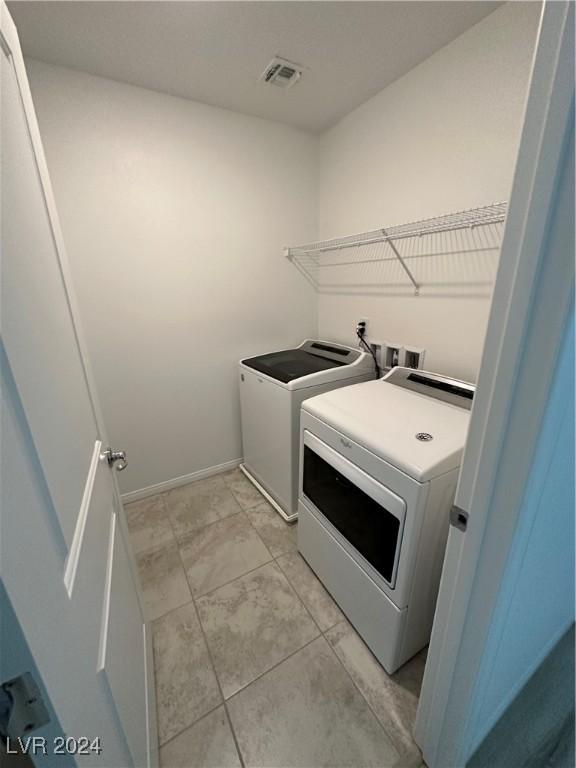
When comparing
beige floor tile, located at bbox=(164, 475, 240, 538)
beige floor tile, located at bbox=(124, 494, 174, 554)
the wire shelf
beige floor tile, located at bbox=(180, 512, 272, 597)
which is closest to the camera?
the wire shelf

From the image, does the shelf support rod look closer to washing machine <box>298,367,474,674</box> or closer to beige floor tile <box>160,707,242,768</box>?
washing machine <box>298,367,474,674</box>

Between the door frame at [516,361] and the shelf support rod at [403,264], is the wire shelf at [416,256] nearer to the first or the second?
the shelf support rod at [403,264]

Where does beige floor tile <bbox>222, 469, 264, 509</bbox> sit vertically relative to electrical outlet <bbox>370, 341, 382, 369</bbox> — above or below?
below

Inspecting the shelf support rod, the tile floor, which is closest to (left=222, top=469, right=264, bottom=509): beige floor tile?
the tile floor

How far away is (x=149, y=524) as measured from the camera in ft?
6.66

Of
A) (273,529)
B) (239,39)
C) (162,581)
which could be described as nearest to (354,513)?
(273,529)

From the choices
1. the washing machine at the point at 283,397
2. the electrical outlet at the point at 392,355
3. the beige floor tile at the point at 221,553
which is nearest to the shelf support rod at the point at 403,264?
the electrical outlet at the point at 392,355

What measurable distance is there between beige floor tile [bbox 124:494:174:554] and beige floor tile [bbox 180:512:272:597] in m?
0.15

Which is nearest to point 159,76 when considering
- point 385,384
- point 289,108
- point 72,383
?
point 289,108

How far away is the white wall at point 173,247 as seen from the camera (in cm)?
167

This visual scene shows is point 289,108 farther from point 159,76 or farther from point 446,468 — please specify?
point 446,468

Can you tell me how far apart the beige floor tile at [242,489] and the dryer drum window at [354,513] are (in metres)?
0.79

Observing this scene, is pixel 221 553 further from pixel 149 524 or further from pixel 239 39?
pixel 239 39

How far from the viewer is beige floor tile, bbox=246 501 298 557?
1.83 meters
